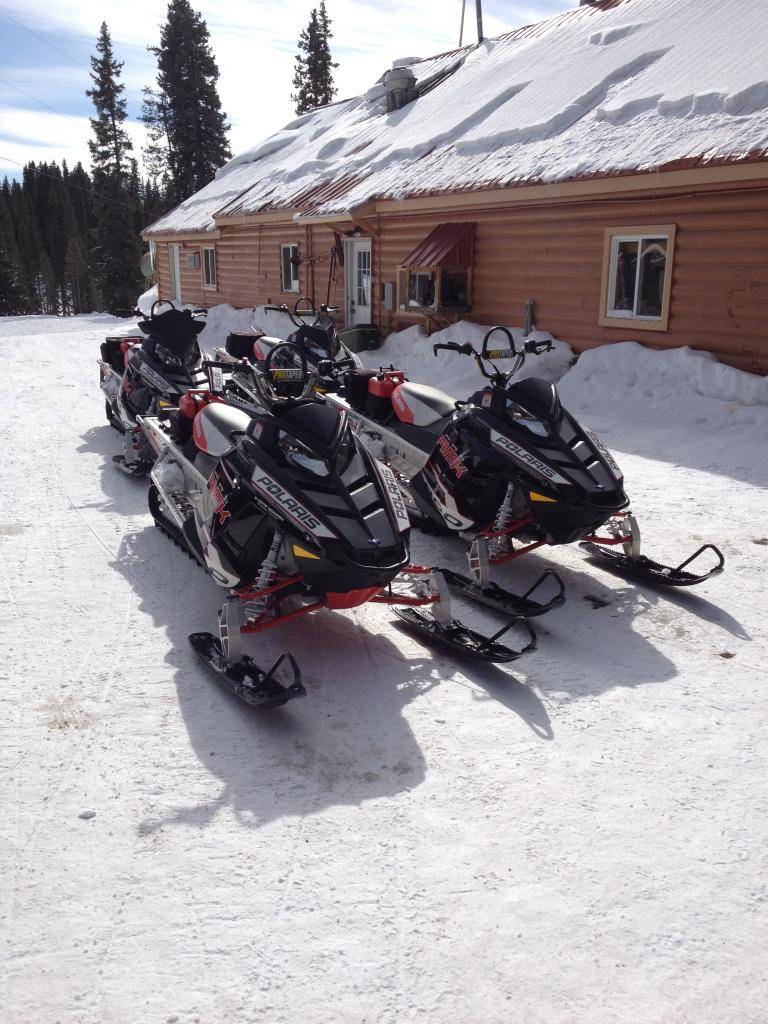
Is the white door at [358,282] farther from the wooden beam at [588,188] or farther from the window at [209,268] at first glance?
the window at [209,268]

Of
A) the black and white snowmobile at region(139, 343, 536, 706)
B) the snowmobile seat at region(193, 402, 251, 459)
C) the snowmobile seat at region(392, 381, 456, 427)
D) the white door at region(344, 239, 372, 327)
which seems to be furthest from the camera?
the white door at region(344, 239, 372, 327)

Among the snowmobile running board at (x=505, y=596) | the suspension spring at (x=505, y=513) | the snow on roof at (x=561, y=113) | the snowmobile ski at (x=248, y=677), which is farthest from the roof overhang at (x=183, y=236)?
the snowmobile ski at (x=248, y=677)

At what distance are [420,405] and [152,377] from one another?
9.24 ft

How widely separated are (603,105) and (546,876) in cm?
1029

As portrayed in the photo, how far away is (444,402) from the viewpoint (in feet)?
18.3

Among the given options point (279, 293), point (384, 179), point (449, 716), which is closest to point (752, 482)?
point (449, 716)

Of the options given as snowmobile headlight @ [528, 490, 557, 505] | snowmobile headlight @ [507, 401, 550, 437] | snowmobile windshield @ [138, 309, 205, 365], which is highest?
snowmobile windshield @ [138, 309, 205, 365]

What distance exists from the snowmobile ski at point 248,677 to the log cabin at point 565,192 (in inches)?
261

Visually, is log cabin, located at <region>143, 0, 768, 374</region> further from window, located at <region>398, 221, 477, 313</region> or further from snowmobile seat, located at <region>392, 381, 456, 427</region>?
snowmobile seat, located at <region>392, 381, 456, 427</region>

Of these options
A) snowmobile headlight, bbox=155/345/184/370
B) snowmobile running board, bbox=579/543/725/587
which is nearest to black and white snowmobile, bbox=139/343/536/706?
snowmobile running board, bbox=579/543/725/587

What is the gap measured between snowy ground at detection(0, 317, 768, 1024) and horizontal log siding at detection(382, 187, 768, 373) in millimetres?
4567

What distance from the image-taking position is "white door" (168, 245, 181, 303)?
78.7 feet

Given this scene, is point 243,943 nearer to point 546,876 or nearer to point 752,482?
point 546,876

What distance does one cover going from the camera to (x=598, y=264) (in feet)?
32.6
